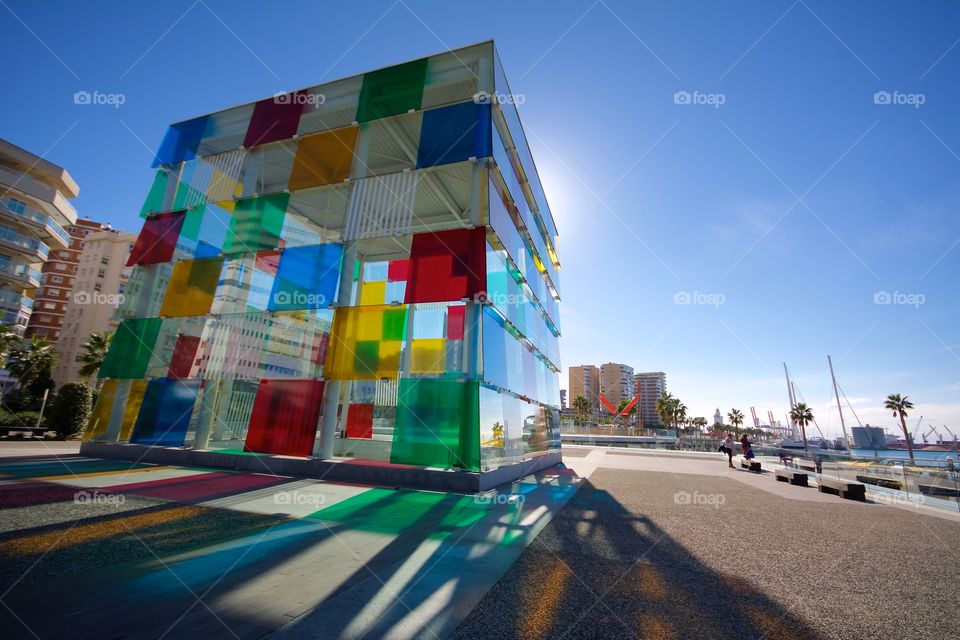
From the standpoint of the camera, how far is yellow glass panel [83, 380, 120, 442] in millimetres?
13805

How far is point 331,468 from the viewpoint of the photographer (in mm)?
10719

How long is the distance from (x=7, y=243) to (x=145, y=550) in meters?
58.4

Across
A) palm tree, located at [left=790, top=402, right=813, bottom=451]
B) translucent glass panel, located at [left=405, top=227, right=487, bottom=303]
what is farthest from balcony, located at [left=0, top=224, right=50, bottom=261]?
palm tree, located at [left=790, top=402, right=813, bottom=451]

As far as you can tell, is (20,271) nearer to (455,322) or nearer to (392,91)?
(392,91)

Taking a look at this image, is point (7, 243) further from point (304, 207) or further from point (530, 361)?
point (530, 361)

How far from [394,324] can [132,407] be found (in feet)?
37.1

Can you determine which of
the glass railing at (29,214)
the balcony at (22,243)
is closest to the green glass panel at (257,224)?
the glass railing at (29,214)

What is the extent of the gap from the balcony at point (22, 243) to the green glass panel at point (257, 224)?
4691cm

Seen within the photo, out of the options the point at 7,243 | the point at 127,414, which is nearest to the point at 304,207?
the point at 127,414

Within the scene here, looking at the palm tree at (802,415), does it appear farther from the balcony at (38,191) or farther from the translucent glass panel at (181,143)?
the balcony at (38,191)

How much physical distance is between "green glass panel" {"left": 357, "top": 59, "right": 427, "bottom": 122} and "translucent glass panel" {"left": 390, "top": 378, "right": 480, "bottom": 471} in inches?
387

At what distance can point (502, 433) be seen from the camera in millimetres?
11914

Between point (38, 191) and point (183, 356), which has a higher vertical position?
point (38, 191)

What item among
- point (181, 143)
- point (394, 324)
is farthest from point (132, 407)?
point (181, 143)
